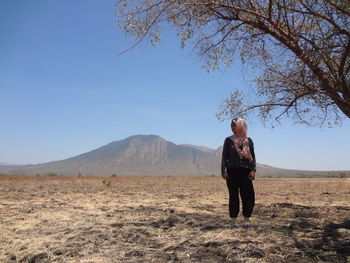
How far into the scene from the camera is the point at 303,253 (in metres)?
5.20

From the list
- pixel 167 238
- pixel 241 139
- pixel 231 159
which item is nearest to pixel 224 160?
pixel 231 159

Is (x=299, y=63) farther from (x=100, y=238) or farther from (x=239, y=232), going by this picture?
(x=100, y=238)

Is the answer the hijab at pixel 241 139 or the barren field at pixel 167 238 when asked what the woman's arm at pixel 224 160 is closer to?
the hijab at pixel 241 139

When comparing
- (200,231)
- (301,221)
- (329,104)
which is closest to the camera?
(200,231)

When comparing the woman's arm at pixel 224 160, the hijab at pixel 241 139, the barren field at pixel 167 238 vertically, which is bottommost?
the barren field at pixel 167 238

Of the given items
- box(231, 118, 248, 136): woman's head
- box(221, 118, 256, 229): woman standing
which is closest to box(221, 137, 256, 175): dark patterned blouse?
box(221, 118, 256, 229): woman standing

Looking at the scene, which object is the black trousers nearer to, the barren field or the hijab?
the hijab

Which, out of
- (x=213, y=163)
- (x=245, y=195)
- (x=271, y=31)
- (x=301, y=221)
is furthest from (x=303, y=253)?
(x=213, y=163)

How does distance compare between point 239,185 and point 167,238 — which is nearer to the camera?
point 167,238

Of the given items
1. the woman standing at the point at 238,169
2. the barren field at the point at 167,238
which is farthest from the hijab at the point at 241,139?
the barren field at the point at 167,238

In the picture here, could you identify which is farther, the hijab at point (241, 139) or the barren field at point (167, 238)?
the hijab at point (241, 139)

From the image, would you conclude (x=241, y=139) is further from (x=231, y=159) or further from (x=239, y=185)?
(x=239, y=185)

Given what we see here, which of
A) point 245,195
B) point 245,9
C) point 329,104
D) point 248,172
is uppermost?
point 245,9

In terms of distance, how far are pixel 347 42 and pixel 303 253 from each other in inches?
171
